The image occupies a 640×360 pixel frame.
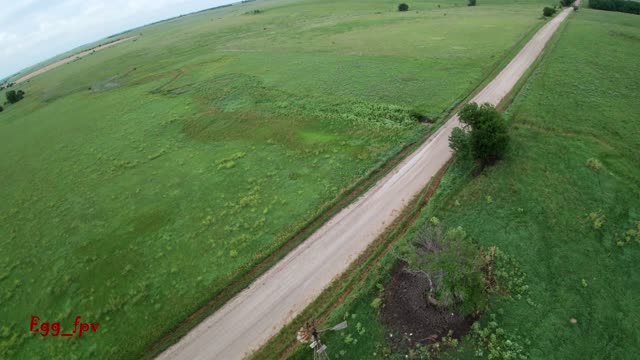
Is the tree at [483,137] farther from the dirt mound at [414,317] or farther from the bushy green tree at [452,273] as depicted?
the dirt mound at [414,317]

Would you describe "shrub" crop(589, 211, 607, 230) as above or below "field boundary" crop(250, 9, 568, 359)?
below

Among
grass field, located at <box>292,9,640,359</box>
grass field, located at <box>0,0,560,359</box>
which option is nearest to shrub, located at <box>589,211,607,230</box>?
grass field, located at <box>292,9,640,359</box>

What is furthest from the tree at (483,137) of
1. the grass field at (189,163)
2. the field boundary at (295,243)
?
the grass field at (189,163)

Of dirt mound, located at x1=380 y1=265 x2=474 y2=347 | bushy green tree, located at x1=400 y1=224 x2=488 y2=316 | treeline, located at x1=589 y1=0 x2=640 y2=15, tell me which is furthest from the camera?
treeline, located at x1=589 y1=0 x2=640 y2=15

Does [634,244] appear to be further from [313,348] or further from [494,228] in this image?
[313,348]

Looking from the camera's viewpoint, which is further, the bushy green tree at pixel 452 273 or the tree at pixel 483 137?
the tree at pixel 483 137

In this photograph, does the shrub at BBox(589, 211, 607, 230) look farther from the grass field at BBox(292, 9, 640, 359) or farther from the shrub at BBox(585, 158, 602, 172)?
the shrub at BBox(585, 158, 602, 172)
